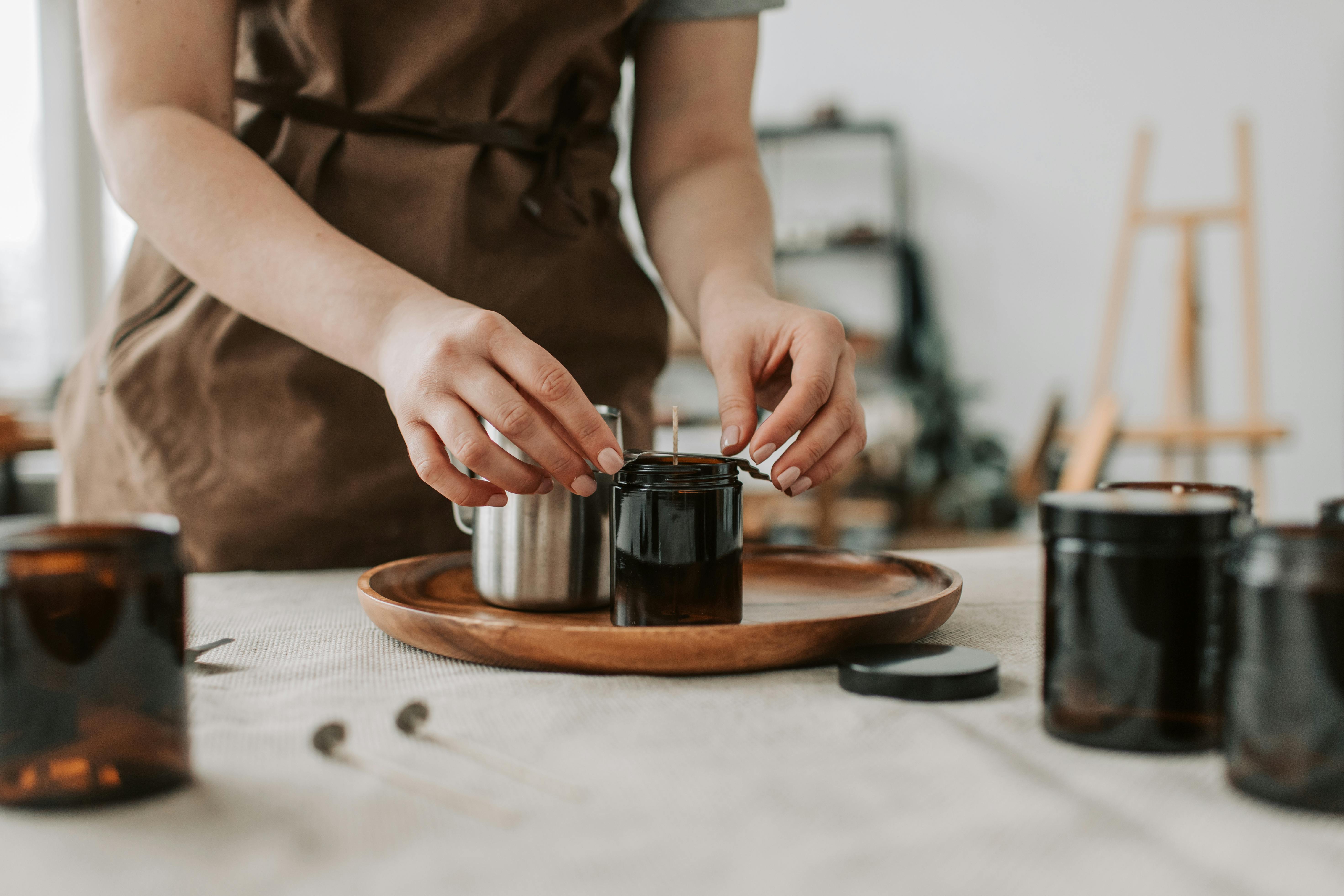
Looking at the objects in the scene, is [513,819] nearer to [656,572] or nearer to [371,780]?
[371,780]

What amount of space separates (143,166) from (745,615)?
57 centimetres

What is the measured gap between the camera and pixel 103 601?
36cm

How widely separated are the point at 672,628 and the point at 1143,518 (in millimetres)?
247

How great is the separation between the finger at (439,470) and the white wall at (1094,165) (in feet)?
12.5

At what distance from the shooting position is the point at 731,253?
3.18ft

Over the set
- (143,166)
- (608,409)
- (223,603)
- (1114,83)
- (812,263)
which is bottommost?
(223,603)

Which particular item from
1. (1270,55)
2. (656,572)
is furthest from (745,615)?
(1270,55)

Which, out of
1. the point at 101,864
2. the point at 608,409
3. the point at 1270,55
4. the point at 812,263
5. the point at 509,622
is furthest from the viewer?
the point at 812,263

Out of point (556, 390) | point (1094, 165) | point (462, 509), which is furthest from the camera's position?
point (1094, 165)

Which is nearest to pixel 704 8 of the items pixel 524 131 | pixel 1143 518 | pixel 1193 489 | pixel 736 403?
pixel 524 131

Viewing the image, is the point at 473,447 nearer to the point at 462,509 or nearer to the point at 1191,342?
the point at 462,509

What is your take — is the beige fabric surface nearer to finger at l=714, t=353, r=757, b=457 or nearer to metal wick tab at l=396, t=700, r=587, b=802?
metal wick tab at l=396, t=700, r=587, b=802

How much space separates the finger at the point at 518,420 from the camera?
60 centimetres

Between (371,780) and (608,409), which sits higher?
(608,409)
